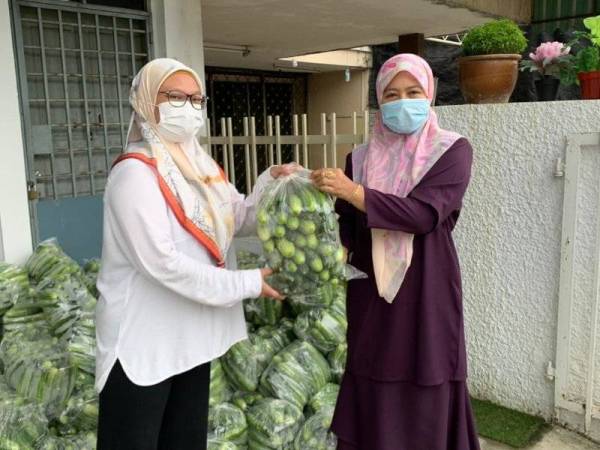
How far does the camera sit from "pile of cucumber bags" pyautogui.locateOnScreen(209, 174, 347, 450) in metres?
1.94

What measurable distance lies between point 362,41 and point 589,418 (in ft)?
18.8

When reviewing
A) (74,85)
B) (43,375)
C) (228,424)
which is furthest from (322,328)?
(74,85)

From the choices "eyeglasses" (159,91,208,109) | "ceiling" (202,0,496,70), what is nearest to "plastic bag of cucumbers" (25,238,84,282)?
"eyeglasses" (159,91,208,109)

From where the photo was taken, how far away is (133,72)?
3799mm

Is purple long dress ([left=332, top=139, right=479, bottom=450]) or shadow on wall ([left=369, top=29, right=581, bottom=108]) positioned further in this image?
shadow on wall ([left=369, top=29, right=581, bottom=108])

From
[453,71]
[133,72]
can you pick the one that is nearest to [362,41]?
[453,71]

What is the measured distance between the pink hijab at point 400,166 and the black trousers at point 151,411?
2.23 feet

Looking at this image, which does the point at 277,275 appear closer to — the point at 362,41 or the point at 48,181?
the point at 48,181

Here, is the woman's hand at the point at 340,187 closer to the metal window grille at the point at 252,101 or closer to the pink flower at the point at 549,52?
the pink flower at the point at 549,52

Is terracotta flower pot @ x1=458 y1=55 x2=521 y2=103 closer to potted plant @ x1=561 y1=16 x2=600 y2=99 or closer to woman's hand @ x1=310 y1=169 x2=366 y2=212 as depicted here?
potted plant @ x1=561 y1=16 x2=600 y2=99

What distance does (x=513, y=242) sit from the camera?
304 centimetres

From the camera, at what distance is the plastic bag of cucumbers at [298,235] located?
193cm

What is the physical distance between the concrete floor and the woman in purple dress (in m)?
0.84

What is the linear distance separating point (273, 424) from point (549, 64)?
95.2 inches
